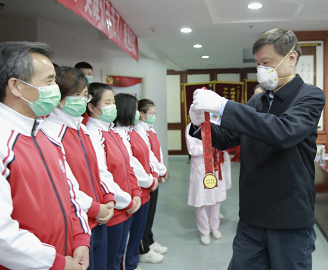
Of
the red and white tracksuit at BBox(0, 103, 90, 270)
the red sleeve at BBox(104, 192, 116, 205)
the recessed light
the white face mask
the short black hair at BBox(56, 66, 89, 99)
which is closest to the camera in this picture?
the red and white tracksuit at BBox(0, 103, 90, 270)

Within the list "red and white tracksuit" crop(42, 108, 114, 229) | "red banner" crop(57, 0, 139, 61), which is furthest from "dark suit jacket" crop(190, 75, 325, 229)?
"red banner" crop(57, 0, 139, 61)

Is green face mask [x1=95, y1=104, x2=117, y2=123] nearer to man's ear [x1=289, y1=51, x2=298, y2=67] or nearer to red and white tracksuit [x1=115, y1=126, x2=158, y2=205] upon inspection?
red and white tracksuit [x1=115, y1=126, x2=158, y2=205]

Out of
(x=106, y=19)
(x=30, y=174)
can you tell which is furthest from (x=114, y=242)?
(x=106, y=19)

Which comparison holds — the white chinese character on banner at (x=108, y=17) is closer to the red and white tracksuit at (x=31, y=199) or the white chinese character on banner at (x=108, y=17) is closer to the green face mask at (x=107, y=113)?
the green face mask at (x=107, y=113)

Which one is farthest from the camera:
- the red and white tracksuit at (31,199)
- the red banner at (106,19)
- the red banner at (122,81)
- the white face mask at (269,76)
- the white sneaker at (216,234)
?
the red banner at (122,81)

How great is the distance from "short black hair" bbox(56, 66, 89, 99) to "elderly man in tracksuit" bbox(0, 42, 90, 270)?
424 millimetres

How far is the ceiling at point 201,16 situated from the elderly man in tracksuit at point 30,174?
7.70 feet

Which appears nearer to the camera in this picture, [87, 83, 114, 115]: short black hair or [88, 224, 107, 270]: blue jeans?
[88, 224, 107, 270]: blue jeans

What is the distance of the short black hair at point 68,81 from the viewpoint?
1.68 metres

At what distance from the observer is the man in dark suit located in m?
1.19

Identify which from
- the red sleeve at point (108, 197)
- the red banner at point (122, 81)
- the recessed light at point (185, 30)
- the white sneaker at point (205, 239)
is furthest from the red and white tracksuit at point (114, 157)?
the red banner at point (122, 81)

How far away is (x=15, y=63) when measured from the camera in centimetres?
113

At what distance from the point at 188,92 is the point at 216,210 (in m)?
5.78

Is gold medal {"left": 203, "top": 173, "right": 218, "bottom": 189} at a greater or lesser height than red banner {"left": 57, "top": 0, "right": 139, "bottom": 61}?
lesser
